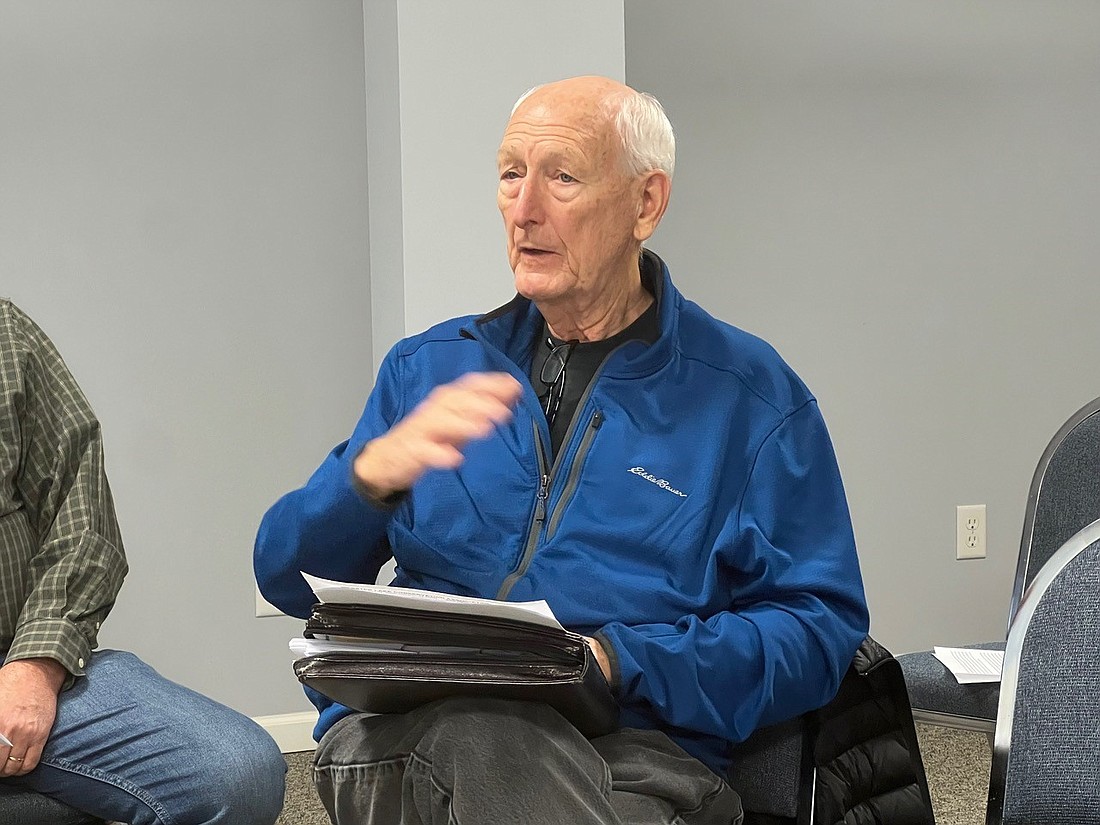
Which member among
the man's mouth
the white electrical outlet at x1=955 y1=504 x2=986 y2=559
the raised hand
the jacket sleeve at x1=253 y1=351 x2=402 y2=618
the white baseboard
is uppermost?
the man's mouth

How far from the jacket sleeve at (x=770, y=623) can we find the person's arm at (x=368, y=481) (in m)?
0.26

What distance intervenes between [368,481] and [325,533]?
10 centimetres

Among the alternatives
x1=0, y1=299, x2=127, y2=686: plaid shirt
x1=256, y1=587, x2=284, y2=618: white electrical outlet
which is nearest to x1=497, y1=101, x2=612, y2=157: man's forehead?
x1=0, y1=299, x2=127, y2=686: plaid shirt

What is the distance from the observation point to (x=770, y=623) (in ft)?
4.55

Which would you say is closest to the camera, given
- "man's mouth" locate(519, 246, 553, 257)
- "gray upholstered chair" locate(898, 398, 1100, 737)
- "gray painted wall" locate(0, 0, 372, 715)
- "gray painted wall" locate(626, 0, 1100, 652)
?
"man's mouth" locate(519, 246, 553, 257)

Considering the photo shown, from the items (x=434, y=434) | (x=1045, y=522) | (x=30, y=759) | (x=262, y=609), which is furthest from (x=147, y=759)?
(x=1045, y=522)

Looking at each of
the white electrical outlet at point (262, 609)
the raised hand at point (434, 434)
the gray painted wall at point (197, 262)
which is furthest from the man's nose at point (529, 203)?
the white electrical outlet at point (262, 609)

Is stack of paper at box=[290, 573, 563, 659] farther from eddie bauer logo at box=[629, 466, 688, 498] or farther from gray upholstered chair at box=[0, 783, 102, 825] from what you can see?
gray upholstered chair at box=[0, 783, 102, 825]

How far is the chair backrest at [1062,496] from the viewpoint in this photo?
1971 millimetres

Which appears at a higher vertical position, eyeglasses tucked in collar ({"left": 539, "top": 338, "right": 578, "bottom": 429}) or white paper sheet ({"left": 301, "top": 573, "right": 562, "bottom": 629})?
eyeglasses tucked in collar ({"left": 539, "top": 338, "right": 578, "bottom": 429})

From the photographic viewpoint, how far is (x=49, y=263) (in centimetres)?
278

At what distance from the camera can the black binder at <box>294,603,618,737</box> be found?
3.83 feet

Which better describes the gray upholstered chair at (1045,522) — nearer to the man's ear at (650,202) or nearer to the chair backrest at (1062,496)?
the chair backrest at (1062,496)

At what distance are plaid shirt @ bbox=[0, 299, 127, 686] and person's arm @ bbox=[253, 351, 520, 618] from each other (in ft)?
1.41
